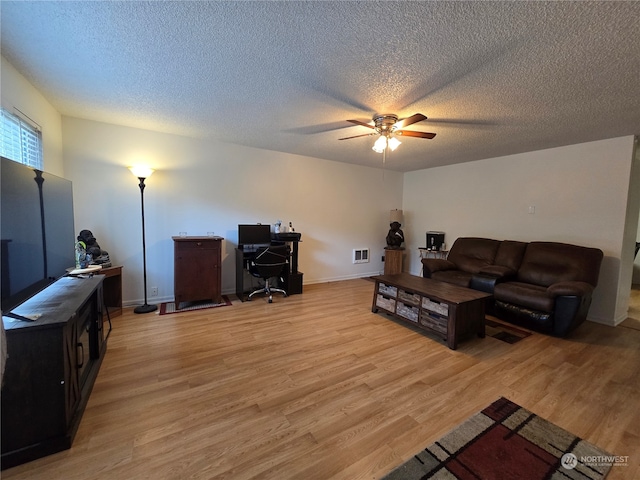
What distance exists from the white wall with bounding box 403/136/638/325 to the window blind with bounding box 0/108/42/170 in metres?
5.84

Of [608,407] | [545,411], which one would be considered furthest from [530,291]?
[545,411]

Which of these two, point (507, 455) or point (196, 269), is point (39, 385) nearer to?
point (196, 269)

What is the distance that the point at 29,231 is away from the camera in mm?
1567

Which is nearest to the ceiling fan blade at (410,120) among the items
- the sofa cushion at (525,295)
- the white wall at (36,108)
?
the sofa cushion at (525,295)

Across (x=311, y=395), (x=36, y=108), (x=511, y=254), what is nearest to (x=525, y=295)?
(x=511, y=254)

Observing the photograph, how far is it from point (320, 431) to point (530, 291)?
2.97 m

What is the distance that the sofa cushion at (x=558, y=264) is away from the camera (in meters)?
3.19

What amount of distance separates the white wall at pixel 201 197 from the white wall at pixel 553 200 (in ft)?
5.42

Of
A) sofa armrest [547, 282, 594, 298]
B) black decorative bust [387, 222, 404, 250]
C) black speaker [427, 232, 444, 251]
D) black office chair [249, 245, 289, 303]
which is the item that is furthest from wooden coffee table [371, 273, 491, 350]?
black decorative bust [387, 222, 404, 250]

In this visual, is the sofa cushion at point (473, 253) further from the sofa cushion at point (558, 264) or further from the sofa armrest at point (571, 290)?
the sofa armrest at point (571, 290)

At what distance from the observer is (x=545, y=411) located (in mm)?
1788

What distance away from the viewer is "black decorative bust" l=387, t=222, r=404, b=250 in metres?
5.55

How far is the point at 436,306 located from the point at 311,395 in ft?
5.35

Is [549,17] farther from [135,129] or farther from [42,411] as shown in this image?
[135,129]
